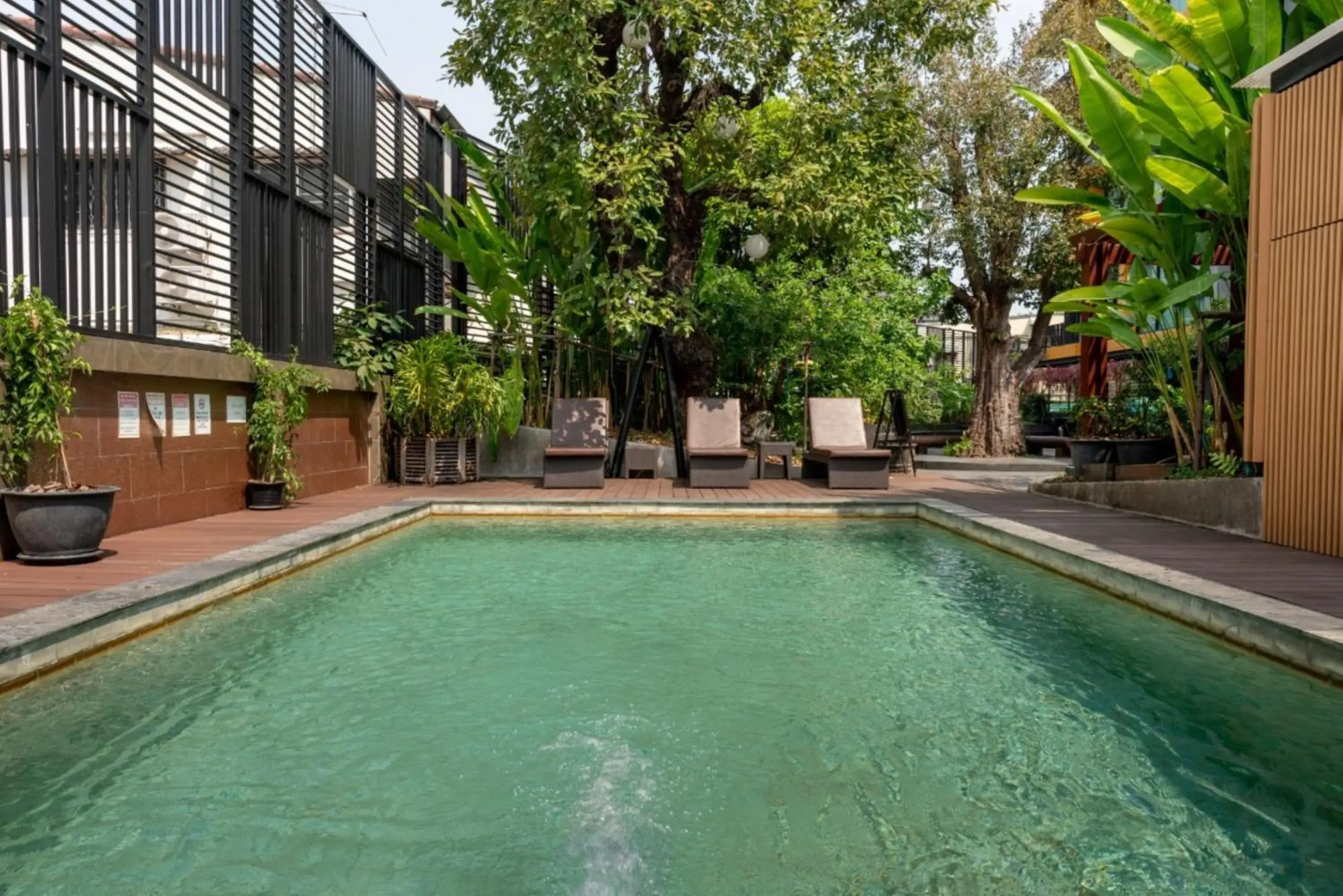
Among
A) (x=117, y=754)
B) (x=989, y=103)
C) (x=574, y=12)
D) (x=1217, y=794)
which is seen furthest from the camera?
(x=989, y=103)

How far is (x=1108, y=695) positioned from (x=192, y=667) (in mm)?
3728

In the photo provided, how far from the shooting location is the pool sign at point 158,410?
7.16m

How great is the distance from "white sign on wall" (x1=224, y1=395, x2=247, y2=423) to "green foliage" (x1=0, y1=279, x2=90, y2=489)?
8.57 feet

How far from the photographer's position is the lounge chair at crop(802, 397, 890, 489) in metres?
10.7

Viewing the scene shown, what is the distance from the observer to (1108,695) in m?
3.74

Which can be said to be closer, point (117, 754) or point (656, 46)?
point (117, 754)

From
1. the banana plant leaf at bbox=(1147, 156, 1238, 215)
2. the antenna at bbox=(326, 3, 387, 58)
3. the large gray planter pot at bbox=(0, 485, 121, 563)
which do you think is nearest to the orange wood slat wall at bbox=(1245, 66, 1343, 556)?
the banana plant leaf at bbox=(1147, 156, 1238, 215)

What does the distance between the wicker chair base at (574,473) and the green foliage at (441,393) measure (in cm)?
132

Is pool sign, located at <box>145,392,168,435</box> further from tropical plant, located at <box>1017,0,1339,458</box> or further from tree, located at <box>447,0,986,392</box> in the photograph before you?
tropical plant, located at <box>1017,0,1339,458</box>

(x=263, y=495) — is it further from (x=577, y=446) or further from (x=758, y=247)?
(x=758, y=247)

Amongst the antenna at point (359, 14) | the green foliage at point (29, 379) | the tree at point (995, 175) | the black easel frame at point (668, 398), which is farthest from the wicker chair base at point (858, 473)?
the antenna at point (359, 14)

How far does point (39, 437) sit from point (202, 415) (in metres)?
2.42

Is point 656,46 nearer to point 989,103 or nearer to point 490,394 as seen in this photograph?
point 490,394

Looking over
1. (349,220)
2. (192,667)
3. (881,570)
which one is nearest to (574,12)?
(349,220)
